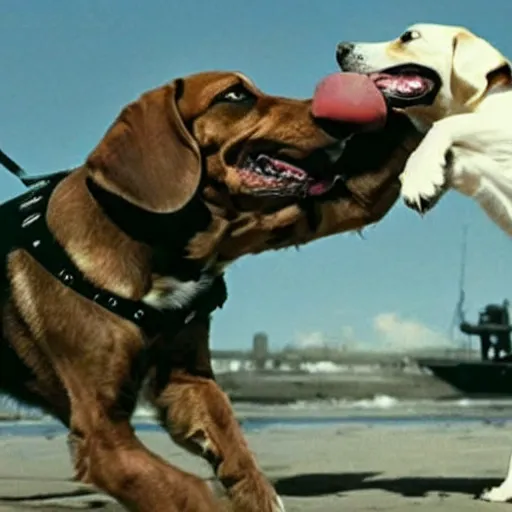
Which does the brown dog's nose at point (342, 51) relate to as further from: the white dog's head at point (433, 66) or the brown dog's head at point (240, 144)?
the brown dog's head at point (240, 144)

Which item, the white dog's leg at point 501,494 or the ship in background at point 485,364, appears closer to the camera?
the white dog's leg at point 501,494

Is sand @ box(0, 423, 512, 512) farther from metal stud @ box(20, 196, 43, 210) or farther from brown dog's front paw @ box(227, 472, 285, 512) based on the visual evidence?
metal stud @ box(20, 196, 43, 210)

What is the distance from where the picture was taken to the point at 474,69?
6.67 metres

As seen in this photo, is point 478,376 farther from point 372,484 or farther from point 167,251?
point 167,251

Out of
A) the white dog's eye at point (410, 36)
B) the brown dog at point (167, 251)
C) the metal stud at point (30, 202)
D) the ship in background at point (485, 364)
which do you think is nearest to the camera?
the brown dog at point (167, 251)

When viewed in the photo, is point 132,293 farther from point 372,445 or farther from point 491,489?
point 372,445

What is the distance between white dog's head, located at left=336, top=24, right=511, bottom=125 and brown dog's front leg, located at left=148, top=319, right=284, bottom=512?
2234 mm

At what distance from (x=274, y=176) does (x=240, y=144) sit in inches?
6.5

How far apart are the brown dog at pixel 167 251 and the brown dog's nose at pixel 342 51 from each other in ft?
7.24

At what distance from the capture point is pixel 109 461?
398 centimetres

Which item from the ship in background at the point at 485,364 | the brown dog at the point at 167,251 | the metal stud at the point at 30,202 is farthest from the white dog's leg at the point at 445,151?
the ship in background at the point at 485,364

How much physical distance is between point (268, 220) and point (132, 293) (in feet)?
2.19

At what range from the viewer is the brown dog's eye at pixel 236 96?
452 cm

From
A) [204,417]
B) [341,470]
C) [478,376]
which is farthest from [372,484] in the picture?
[478,376]
